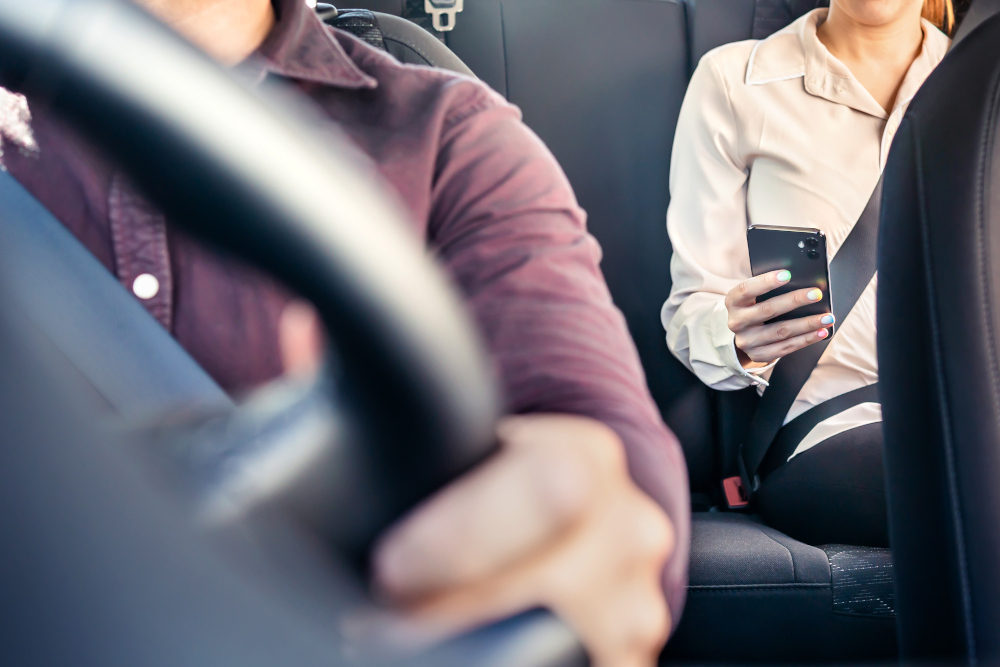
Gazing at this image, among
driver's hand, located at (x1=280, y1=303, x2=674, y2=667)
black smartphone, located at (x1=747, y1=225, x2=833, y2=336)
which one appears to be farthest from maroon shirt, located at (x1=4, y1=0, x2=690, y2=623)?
black smartphone, located at (x1=747, y1=225, x2=833, y2=336)

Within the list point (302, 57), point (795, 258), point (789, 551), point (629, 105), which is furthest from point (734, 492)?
point (302, 57)

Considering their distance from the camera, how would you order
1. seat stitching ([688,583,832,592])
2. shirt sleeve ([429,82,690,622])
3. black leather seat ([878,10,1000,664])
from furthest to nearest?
seat stitching ([688,583,832,592]) → black leather seat ([878,10,1000,664]) → shirt sleeve ([429,82,690,622])

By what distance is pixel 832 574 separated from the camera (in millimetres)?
867

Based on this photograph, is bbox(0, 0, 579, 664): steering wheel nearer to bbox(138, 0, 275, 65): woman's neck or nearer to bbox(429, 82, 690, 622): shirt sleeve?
bbox(429, 82, 690, 622): shirt sleeve

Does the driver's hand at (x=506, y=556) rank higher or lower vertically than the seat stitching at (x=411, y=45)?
lower

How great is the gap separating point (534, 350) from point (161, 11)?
30cm

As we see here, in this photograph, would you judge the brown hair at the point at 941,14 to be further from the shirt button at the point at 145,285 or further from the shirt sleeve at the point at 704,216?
the shirt button at the point at 145,285

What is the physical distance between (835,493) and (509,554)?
838 millimetres

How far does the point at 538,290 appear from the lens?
46 centimetres

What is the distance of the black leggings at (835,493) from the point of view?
0.93 metres

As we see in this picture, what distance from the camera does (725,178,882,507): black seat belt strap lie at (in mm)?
1048

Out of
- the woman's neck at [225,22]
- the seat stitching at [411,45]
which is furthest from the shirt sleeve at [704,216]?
the woman's neck at [225,22]

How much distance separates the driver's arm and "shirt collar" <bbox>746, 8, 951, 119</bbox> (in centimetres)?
74

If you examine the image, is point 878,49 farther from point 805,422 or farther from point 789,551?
point 789,551
